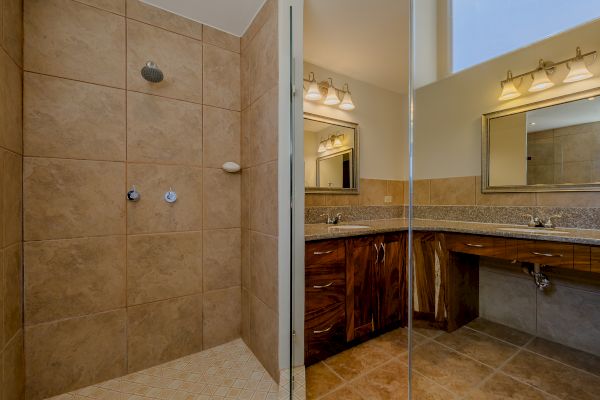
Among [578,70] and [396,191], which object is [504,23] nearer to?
[578,70]

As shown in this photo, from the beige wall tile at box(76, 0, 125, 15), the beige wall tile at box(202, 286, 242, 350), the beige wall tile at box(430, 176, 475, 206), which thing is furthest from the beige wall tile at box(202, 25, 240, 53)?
the beige wall tile at box(430, 176, 475, 206)

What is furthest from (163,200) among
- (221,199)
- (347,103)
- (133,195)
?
(347,103)

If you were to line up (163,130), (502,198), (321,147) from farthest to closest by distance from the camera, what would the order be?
(321,147) → (502,198) → (163,130)

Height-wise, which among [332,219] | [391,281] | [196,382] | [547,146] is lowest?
[196,382]

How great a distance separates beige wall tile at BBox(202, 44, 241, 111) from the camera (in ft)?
5.24

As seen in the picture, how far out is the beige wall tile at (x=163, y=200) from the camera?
139cm

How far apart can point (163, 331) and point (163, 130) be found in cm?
127

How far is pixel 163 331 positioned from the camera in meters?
1.46

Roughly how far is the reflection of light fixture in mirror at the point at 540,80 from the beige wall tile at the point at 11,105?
114 inches

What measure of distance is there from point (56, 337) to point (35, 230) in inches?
22.4

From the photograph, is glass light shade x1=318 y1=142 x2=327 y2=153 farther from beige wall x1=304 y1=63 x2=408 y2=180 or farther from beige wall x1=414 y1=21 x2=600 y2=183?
beige wall x1=414 y1=21 x2=600 y2=183

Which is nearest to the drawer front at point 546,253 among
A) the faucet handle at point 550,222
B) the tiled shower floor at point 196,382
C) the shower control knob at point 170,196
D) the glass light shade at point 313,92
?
the faucet handle at point 550,222

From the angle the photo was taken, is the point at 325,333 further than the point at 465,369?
Yes

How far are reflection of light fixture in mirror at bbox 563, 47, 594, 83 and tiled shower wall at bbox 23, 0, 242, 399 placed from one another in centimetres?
216
